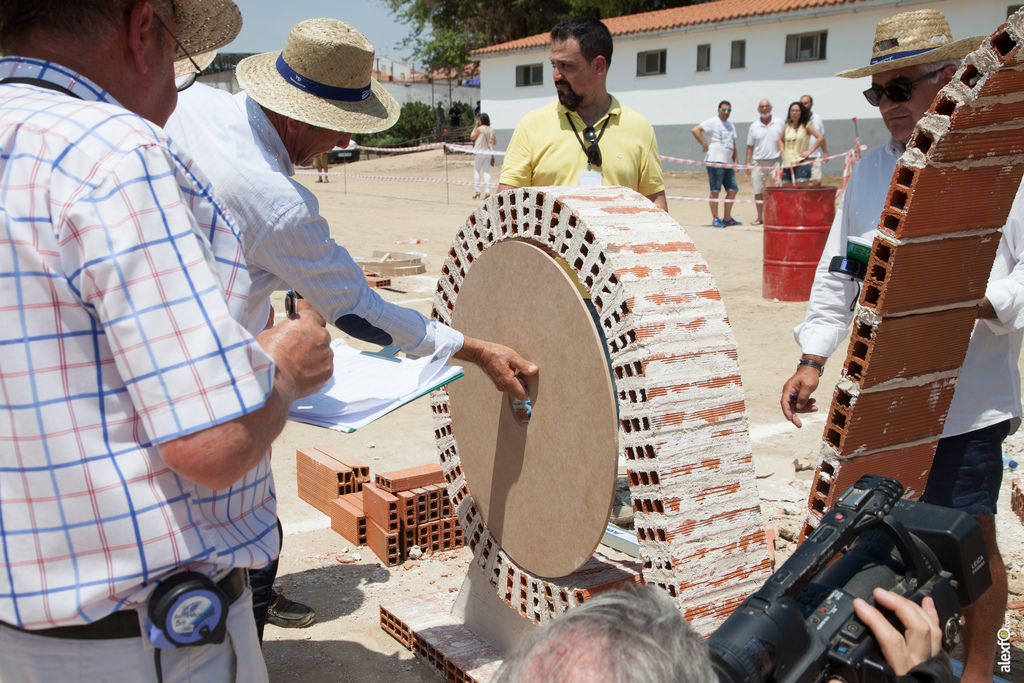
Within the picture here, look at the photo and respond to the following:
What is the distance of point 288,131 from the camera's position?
7.53ft

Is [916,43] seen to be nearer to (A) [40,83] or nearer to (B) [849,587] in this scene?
(B) [849,587]

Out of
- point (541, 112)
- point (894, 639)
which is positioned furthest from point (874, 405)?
point (541, 112)

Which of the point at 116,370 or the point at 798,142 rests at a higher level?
the point at 798,142

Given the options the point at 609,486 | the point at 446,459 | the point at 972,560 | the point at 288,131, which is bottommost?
the point at 446,459

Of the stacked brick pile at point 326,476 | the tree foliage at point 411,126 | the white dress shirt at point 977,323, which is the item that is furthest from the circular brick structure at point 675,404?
the tree foliage at point 411,126

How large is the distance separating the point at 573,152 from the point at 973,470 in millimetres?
2101

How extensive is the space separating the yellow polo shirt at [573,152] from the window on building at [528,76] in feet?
80.3

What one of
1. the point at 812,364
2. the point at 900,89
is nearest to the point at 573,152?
the point at 900,89

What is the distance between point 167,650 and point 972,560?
1.30m

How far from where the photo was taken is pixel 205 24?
170cm

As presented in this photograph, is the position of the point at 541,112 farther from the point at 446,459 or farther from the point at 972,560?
the point at 972,560

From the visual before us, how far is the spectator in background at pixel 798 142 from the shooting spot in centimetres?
1336

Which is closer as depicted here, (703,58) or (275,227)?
(275,227)

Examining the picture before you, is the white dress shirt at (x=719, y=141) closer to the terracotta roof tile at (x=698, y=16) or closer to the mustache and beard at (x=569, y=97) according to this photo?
the terracotta roof tile at (x=698, y=16)
